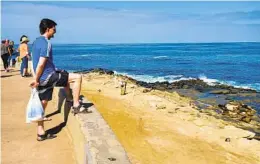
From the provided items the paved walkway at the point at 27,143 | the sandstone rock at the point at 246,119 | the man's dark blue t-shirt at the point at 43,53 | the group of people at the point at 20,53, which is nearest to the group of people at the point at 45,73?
the man's dark blue t-shirt at the point at 43,53

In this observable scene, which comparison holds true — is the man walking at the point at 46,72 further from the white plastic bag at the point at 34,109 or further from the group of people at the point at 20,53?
the group of people at the point at 20,53

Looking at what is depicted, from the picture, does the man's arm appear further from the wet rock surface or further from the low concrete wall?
the wet rock surface

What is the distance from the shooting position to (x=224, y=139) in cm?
1009

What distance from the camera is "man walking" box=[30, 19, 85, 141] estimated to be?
5109 millimetres

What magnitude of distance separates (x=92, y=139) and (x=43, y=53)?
146 centimetres

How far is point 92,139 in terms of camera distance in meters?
4.56

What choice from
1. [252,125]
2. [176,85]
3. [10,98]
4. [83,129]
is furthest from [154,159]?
[176,85]

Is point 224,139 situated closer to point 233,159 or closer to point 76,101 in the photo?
point 233,159

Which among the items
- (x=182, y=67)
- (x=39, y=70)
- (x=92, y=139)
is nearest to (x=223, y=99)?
(x=39, y=70)

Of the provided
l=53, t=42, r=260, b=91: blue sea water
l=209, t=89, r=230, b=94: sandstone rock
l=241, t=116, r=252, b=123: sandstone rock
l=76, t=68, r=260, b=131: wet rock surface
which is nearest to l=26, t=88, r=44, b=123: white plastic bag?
l=76, t=68, r=260, b=131: wet rock surface

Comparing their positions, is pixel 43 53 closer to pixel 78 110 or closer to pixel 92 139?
pixel 78 110

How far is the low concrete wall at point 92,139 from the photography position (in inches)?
158

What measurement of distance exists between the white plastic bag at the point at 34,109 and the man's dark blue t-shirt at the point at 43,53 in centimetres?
30

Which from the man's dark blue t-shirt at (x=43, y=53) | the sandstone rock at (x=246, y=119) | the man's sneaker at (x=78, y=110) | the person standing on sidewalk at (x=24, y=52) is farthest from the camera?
the sandstone rock at (x=246, y=119)
